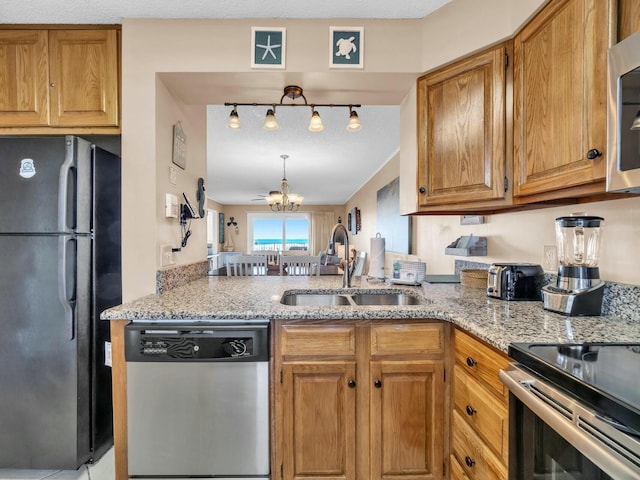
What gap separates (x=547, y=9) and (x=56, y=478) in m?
2.92

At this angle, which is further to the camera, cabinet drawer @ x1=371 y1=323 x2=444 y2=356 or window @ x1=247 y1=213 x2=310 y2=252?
window @ x1=247 y1=213 x2=310 y2=252

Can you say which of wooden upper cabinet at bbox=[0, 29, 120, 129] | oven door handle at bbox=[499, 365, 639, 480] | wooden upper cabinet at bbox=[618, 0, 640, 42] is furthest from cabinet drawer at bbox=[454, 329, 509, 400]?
wooden upper cabinet at bbox=[0, 29, 120, 129]

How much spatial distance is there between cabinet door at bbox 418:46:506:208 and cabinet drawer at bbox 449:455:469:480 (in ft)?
3.65

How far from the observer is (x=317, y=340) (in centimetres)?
132

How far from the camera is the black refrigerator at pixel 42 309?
58.7 inches

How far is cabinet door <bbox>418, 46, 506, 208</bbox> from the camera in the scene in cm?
142

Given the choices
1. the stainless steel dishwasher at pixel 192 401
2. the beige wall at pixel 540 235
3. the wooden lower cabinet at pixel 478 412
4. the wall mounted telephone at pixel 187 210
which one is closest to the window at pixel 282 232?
the beige wall at pixel 540 235

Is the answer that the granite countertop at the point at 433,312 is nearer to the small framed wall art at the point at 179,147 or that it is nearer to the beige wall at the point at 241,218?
the small framed wall art at the point at 179,147

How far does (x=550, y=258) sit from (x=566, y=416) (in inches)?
40.0

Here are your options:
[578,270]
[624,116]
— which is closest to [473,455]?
[578,270]

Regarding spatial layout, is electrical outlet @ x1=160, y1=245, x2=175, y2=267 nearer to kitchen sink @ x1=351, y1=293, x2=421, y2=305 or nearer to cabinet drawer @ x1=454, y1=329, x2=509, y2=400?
kitchen sink @ x1=351, y1=293, x2=421, y2=305

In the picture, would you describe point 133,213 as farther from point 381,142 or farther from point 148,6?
point 381,142

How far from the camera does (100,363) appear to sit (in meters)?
1.59

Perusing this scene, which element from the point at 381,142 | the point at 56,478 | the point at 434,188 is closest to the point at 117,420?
the point at 56,478
